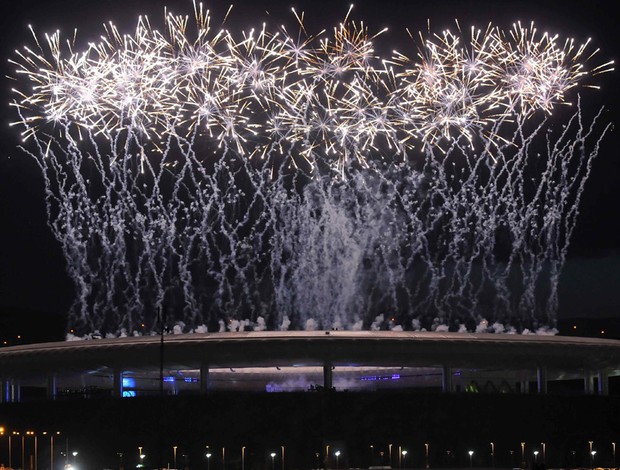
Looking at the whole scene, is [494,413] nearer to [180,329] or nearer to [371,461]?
[371,461]

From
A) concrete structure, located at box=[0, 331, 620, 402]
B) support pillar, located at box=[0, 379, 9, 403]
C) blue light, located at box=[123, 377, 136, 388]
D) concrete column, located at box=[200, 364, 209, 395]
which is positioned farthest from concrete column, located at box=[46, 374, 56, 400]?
concrete column, located at box=[200, 364, 209, 395]

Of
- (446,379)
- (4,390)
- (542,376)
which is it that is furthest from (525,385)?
(4,390)

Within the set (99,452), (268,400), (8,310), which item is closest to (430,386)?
(268,400)

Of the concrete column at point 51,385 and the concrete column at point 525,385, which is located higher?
the concrete column at point 51,385

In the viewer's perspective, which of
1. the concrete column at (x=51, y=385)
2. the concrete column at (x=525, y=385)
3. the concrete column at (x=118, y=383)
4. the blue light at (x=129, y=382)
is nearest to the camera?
the concrete column at (x=118, y=383)

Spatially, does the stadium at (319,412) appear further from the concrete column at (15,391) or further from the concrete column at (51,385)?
the concrete column at (15,391)

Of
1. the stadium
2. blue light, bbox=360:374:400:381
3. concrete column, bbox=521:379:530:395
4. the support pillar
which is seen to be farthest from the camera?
concrete column, bbox=521:379:530:395

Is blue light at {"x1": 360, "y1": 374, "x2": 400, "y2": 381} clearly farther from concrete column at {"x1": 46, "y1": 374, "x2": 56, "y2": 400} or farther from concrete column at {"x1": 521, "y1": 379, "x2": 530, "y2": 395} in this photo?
concrete column at {"x1": 46, "y1": 374, "x2": 56, "y2": 400}

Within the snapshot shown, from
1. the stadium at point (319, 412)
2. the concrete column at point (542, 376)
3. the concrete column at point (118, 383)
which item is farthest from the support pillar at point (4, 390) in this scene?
the concrete column at point (542, 376)
